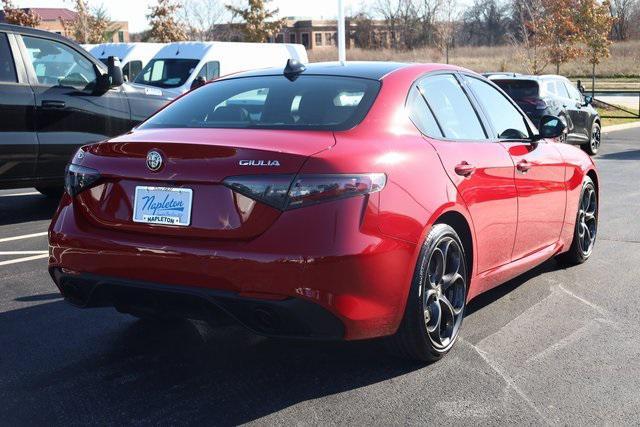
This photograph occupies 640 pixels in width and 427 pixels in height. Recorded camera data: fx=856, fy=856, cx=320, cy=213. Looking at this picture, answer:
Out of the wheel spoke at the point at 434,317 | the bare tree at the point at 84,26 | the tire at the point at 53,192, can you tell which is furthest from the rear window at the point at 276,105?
the bare tree at the point at 84,26

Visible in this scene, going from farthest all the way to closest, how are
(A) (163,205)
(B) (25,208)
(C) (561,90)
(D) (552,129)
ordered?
1. (C) (561,90)
2. (B) (25,208)
3. (D) (552,129)
4. (A) (163,205)

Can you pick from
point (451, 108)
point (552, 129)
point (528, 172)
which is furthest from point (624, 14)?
point (451, 108)

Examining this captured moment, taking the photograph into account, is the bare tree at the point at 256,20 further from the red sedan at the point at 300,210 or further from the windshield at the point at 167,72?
the red sedan at the point at 300,210

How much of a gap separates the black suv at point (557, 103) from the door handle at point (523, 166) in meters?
10.9

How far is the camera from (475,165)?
4758 millimetres

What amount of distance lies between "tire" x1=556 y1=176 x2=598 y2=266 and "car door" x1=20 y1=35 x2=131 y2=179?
506cm

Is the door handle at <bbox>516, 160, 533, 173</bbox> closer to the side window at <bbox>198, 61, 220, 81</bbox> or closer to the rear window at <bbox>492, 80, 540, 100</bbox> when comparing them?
the rear window at <bbox>492, 80, 540, 100</bbox>

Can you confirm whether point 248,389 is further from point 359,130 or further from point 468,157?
point 468,157

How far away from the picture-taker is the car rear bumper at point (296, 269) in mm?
3699

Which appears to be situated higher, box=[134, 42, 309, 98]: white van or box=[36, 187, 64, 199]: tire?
box=[134, 42, 309, 98]: white van

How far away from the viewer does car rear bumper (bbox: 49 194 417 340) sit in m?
3.70

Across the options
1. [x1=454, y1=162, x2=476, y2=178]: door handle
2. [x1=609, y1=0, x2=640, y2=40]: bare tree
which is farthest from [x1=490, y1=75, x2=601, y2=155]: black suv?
[x1=609, y1=0, x2=640, y2=40]: bare tree

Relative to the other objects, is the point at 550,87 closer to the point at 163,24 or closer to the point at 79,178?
the point at 79,178

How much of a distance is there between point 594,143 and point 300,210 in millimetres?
15882
